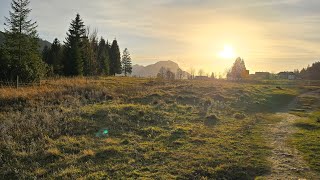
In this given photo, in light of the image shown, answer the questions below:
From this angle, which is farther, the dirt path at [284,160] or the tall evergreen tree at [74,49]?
the tall evergreen tree at [74,49]

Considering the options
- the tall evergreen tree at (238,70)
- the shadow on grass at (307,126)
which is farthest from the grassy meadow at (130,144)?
the tall evergreen tree at (238,70)

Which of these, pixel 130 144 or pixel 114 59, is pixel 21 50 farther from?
pixel 114 59

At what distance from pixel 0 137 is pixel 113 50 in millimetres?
88974

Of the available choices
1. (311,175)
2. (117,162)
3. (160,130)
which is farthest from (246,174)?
(160,130)

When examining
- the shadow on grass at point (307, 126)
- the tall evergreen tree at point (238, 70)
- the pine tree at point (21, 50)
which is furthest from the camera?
the tall evergreen tree at point (238, 70)

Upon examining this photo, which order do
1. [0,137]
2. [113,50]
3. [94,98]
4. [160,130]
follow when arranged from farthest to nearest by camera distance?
[113,50], [94,98], [160,130], [0,137]

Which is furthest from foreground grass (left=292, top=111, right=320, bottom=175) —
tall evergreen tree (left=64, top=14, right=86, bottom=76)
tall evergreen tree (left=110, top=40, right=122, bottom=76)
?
tall evergreen tree (left=110, top=40, right=122, bottom=76)

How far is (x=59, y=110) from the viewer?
20891 mm

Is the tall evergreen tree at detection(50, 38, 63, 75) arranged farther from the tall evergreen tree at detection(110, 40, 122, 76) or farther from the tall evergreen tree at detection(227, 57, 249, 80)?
the tall evergreen tree at detection(227, 57, 249, 80)

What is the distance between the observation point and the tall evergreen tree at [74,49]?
58.3 m

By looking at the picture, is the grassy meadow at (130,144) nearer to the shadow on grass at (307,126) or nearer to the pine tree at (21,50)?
the shadow on grass at (307,126)

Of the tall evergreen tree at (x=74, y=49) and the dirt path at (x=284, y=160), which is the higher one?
the tall evergreen tree at (x=74, y=49)

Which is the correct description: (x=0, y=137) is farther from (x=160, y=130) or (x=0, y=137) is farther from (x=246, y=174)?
(x=246, y=174)

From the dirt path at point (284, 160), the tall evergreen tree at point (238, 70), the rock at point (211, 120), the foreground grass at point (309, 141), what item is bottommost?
the dirt path at point (284, 160)
